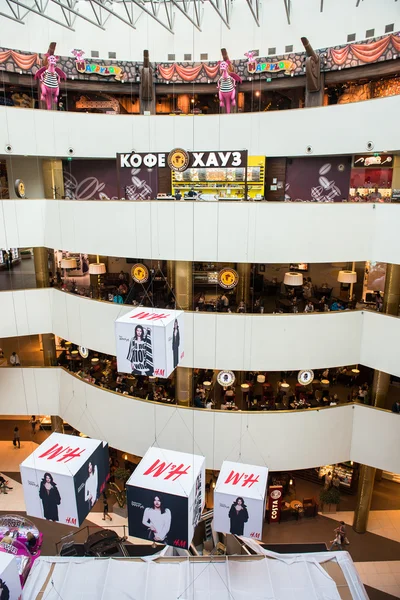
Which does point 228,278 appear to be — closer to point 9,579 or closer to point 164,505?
point 164,505

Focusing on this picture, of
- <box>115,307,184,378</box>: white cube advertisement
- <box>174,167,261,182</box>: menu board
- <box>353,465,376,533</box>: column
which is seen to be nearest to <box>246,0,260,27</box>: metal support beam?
<box>174,167,261,182</box>: menu board

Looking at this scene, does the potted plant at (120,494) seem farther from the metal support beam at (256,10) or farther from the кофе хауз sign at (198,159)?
the metal support beam at (256,10)

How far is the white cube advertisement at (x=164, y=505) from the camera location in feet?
23.5

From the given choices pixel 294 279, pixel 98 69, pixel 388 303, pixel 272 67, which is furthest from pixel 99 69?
pixel 388 303

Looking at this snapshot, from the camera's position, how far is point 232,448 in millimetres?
11922

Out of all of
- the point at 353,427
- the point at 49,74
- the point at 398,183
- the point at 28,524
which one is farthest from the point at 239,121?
the point at 28,524

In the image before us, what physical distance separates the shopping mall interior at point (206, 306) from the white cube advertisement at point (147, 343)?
4cm

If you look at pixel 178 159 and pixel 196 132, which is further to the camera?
pixel 196 132

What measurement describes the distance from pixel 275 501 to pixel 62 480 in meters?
7.77

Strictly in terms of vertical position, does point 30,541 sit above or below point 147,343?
below

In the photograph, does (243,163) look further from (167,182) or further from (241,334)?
(167,182)

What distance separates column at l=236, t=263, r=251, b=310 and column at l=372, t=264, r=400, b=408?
12.0ft

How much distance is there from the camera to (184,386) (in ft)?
41.0

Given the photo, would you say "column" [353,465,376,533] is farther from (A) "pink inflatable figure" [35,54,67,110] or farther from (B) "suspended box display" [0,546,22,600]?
(A) "pink inflatable figure" [35,54,67,110]
